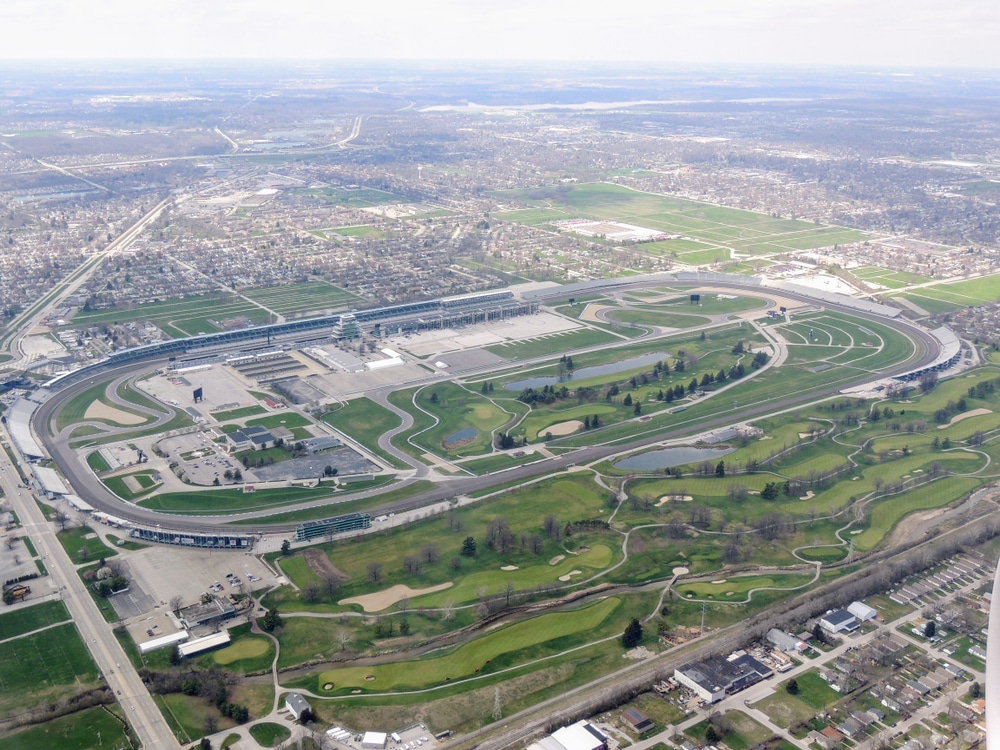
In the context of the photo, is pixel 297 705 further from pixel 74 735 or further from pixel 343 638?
pixel 74 735

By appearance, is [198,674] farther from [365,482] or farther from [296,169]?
[296,169]

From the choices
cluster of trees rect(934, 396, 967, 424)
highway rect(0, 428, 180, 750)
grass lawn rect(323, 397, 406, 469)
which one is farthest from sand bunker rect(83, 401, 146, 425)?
cluster of trees rect(934, 396, 967, 424)

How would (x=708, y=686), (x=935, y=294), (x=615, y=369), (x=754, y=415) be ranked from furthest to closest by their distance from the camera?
(x=935, y=294), (x=615, y=369), (x=754, y=415), (x=708, y=686)

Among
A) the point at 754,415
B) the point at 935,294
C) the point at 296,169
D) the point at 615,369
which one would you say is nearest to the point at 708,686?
the point at 754,415

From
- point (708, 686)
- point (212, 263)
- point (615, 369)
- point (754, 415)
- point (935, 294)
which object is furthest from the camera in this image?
point (212, 263)

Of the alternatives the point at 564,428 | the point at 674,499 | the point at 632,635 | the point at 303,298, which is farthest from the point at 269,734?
the point at 303,298
